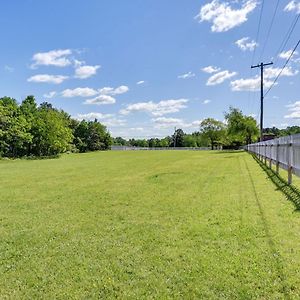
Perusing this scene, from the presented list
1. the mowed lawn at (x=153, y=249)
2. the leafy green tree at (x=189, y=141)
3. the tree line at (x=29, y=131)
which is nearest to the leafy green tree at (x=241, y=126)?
the tree line at (x=29, y=131)

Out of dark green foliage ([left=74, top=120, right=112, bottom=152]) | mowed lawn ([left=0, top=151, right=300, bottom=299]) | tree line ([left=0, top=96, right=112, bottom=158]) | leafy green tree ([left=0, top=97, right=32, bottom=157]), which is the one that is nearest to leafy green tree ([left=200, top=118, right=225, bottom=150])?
dark green foliage ([left=74, top=120, right=112, bottom=152])

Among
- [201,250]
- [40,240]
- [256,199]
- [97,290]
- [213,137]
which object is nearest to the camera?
[97,290]

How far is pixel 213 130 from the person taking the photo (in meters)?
93.2

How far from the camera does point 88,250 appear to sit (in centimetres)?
467

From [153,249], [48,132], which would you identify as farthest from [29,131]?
[153,249]

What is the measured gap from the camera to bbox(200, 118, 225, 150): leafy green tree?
92.8 m

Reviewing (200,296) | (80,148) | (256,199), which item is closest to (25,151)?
(80,148)

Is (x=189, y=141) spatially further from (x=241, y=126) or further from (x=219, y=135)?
(x=241, y=126)

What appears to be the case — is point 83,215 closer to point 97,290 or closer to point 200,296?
point 97,290

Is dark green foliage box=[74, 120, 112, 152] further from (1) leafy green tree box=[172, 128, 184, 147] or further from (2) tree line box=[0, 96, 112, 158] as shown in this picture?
(1) leafy green tree box=[172, 128, 184, 147]

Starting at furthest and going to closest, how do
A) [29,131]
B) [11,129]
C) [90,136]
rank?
[90,136] → [29,131] → [11,129]

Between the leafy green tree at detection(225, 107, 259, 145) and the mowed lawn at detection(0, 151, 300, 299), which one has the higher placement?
the leafy green tree at detection(225, 107, 259, 145)

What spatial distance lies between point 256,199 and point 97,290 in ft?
19.0

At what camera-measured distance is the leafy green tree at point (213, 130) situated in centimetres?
9281
